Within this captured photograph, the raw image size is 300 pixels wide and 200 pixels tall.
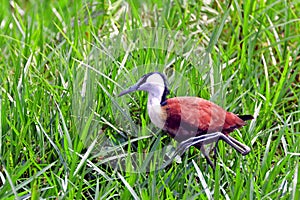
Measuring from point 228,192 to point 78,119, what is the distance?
47 cm

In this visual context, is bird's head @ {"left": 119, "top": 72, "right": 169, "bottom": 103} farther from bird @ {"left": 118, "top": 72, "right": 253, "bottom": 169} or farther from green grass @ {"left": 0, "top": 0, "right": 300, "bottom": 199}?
green grass @ {"left": 0, "top": 0, "right": 300, "bottom": 199}

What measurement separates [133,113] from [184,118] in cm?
24

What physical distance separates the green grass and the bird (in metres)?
0.06


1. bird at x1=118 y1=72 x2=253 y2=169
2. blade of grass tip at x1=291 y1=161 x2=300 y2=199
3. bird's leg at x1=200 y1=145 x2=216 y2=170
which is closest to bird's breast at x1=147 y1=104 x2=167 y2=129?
bird at x1=118 y1=72 x2=253 y2=169

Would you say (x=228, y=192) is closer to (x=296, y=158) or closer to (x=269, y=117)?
(x=296, y=158)

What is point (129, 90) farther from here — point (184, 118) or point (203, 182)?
point (203, 182)

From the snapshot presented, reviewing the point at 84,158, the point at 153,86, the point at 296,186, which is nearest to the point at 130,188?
the point at 84,158

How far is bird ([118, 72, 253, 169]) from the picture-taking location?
70.4 inches

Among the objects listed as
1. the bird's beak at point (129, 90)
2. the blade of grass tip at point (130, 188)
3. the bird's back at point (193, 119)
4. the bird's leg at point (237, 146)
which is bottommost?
the blade of grass tip at point (130, 188)

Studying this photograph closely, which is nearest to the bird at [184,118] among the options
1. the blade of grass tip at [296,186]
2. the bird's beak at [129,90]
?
the bird's beak at [129,90]

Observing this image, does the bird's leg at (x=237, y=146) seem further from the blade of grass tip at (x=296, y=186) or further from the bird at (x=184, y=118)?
the blade of grass tip at (x=296, y=186)

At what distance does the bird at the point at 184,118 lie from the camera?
5.87ft

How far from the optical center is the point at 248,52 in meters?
2.40

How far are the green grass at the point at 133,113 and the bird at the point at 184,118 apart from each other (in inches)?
2.5
